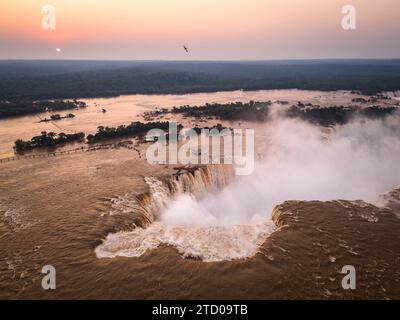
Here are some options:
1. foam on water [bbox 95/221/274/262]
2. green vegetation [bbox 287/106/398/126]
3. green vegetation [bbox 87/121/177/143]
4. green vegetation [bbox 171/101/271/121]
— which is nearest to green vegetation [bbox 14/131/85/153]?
green vegetation [bbox 87/121/177/143]

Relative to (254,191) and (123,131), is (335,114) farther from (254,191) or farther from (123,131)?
(123,131)

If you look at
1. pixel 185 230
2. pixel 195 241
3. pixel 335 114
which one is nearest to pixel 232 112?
pixel 335 114

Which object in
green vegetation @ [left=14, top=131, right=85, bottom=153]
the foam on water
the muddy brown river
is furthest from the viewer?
green vegetation @ [left=14, top=131, right=85, bottom=153]

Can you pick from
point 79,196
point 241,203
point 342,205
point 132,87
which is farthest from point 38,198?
point 132,87

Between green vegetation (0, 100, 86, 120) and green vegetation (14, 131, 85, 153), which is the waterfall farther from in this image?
green vegetation (0, 100, 86, 120)

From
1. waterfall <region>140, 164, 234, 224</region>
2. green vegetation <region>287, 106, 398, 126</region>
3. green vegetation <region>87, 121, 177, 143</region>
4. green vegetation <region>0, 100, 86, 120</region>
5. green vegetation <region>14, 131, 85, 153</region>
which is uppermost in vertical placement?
green vegetation <region>0, 100, 86, 120</region>

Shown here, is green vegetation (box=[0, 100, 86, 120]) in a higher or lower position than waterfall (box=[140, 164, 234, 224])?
higher

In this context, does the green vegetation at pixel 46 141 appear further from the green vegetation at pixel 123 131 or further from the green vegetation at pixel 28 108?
the green vegetation at pixel 28 108

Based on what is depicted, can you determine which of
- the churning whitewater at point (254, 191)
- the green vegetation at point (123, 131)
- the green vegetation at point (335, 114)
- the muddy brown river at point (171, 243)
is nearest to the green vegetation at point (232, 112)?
the green vegetation at point (335, 114)
